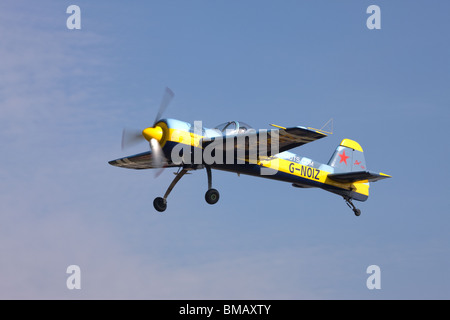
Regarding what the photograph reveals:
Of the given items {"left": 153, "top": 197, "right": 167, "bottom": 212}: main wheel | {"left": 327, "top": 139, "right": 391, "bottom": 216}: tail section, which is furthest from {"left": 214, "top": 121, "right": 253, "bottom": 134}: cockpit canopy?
{"left": 327, "top": 139, "right": 391, "bottom": 216}: tail section

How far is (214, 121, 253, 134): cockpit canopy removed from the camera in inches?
943

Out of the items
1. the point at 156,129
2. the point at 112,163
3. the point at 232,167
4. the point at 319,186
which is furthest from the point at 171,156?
the point at 319,186

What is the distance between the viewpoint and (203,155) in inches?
930

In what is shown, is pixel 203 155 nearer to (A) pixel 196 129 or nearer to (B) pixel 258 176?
(A) pixel 196 129

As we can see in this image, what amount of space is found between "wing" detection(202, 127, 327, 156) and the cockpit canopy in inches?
9.7

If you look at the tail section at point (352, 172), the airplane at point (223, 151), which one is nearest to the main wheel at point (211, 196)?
the airplane at point (223, 151)

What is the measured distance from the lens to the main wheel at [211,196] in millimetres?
23875

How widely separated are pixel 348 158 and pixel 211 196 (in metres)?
8.61

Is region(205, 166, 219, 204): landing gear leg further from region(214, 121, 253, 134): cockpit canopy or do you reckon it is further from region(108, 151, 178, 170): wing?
region(108, 151, 178, 170): wing

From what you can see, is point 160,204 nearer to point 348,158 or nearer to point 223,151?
point 223,151

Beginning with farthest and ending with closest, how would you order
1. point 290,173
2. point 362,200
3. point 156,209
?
1. point 362,200
2. point 290,173
3. point 156,209

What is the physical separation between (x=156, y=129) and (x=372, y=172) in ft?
29.5

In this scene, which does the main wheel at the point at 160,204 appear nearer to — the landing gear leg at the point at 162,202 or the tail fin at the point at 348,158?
the landing gear leg at the point at 162,202

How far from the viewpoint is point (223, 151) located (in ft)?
78.8
